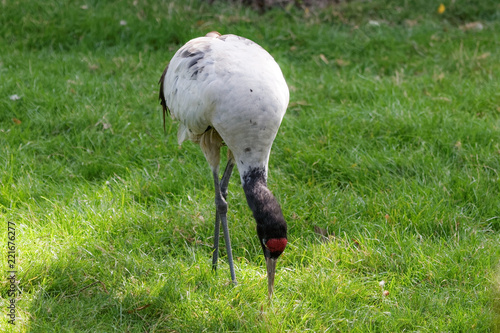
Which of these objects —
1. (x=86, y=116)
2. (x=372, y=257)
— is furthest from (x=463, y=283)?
(x=86, y=116)

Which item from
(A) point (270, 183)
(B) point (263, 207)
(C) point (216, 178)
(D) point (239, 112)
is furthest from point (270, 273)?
(A) point (270, 183)

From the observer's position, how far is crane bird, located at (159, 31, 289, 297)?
116 inches

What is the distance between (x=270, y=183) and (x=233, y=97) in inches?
46.6

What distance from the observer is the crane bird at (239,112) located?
2957mm

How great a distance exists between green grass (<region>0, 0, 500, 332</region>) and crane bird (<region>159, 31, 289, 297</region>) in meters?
0.37

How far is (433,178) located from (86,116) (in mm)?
2939

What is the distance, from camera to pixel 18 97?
16.1ft

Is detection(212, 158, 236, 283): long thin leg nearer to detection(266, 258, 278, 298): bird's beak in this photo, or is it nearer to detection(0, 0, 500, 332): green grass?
detection(0, 0, 500, 332): green grass

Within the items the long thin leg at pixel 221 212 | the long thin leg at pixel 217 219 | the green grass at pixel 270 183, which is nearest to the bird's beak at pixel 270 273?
the green grass at pixel 270 183

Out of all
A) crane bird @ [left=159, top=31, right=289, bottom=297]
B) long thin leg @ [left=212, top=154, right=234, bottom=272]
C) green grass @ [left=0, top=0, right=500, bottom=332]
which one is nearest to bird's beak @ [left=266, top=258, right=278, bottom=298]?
crane bird @ [left=159, top=31, right=289, bottom=297]

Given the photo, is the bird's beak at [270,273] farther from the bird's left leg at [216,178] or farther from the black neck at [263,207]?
the bird's left leg at [216,178]

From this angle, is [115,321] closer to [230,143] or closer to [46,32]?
[230,143]

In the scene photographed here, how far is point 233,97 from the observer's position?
3020 millimetres

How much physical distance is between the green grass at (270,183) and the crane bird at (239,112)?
1.23 ft
